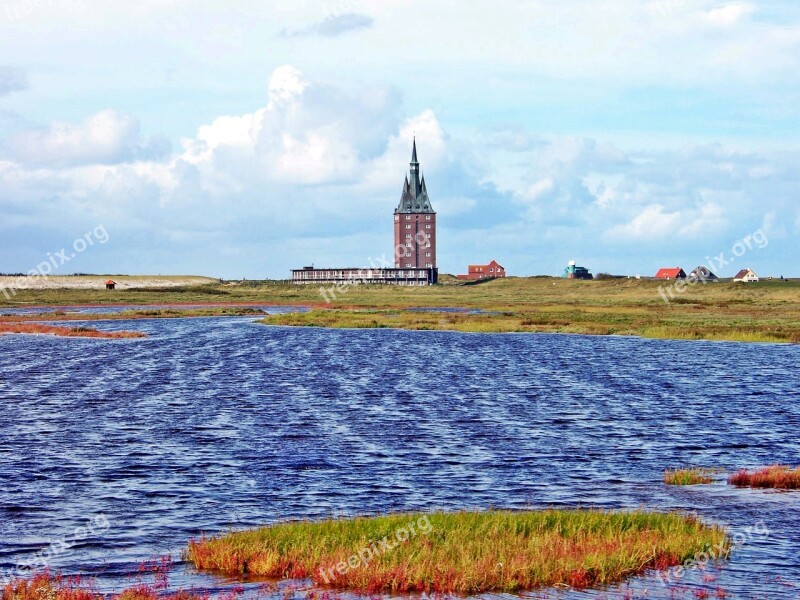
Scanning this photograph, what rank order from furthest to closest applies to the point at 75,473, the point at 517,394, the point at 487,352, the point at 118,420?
the point at 487,352 < the point at 517,394 < the point at 118,420 < the point at 75,473

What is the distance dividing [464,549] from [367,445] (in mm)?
15102

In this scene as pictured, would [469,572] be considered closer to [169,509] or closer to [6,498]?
[169,509]

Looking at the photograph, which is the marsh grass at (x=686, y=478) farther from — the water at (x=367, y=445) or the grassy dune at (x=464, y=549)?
the grassy dune at (x=464, y=549)

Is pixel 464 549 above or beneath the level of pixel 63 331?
beneath

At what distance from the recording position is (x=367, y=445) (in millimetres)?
33000

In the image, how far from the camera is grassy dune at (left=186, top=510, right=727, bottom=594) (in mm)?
16906

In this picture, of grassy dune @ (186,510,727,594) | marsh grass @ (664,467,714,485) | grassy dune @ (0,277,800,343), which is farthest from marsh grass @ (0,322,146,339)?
grassy dune @ (186,510,727,594)

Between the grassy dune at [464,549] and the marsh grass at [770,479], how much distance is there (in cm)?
595

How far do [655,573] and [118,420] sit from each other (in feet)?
86.4

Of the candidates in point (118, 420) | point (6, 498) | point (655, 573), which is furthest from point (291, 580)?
point (118, 420)

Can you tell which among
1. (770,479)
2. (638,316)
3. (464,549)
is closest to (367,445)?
(770,479)

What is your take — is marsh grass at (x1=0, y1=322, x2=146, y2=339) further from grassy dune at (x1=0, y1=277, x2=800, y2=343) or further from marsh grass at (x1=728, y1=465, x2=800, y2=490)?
marsh grass at (x1=728, y1=465, x2=800, y2=490)

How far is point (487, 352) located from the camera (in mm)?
81688

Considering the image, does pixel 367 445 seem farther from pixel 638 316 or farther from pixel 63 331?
pixel 638 316
